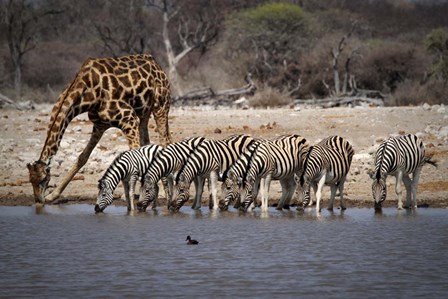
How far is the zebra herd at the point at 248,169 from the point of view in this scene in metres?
13.3

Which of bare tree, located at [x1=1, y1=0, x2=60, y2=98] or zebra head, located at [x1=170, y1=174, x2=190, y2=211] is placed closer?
zebra head, located at [x1=170, y1=174, x2=190, y2=211]

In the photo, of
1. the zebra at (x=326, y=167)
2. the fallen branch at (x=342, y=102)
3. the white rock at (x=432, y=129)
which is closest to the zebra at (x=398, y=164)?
the zebra at (x=326, y=167)

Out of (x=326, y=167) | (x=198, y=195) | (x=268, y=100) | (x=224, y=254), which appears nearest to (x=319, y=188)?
(x=326, y=167)

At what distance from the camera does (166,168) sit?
44.6 ft

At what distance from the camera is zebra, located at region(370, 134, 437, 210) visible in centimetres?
1314

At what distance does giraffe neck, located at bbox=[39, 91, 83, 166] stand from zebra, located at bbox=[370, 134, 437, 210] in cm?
418

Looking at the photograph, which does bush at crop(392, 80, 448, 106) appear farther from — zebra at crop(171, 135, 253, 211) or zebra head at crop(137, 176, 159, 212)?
zebra head at crop(137, 176, 159, 212)

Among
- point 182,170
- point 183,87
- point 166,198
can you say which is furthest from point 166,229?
point 183,87

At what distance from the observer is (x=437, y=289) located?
807cm

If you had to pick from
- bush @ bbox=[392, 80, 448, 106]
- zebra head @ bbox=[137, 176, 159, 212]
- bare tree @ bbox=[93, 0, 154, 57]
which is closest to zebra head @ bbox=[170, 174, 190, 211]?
zebra head @ bbox=[137, 176, 159, 212]

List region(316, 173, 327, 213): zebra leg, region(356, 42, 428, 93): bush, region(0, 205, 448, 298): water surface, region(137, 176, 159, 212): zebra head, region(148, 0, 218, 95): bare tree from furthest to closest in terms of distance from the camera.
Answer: region(148, 0, 218, 95): bare tree < region(356, 42, 428, 93): bush < region(137, 176, 159, 212): zebra head < region(316, 173, 327, 213): zebra leg < region(0, 205, 448, 298): water surface

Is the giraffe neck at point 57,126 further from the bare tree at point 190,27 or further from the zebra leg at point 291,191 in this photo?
the bare tree at point 190,27

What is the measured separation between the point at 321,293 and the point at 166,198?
6.91m

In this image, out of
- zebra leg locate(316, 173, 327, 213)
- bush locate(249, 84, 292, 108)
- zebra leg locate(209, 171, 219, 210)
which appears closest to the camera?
zebra leg locate(316, 173, 327, 213)
